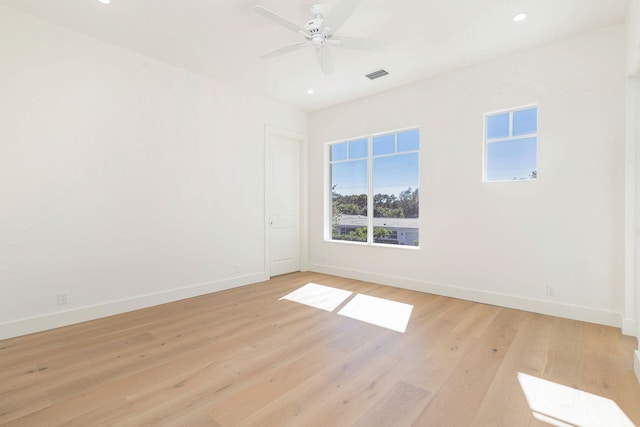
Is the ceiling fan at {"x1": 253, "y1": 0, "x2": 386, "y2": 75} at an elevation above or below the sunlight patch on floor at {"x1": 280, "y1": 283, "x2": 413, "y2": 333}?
above

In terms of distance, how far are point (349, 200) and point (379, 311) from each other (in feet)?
7.88

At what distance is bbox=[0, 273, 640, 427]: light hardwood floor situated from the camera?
68.7 inches

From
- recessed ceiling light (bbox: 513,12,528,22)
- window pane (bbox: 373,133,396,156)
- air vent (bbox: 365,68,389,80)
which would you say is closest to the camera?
recessed ceiling light (bbox: 513,12,528,22)

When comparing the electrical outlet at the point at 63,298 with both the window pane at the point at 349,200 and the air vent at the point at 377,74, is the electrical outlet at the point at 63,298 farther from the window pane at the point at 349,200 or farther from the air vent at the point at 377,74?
the air vent at the point at 377,74

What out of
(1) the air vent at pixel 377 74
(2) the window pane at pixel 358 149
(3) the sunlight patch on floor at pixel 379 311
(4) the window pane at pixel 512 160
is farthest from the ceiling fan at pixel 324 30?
(3) the sunlight patch on floor at pixel 379 311

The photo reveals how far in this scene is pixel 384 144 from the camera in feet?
16.2

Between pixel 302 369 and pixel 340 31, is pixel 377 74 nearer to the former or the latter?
pixel 340 31

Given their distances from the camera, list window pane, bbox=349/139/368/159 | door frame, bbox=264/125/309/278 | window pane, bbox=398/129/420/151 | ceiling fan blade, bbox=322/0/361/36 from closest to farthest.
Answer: ceiling fan blade, bbox=322/0/361/36 → window pane, bbox=398/129/420/151 → door frame, bbox=264/125/309/278 → window pane, bbox=349/139/368/159

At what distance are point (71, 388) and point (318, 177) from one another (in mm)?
4454

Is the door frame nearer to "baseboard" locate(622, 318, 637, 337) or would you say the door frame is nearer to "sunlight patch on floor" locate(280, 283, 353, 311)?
"sunlight patch on floor" locate(280, 283, 353, 311)

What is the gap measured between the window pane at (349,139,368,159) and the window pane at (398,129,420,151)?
0.68m

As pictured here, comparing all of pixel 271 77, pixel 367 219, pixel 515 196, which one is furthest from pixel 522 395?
pixel 271 77

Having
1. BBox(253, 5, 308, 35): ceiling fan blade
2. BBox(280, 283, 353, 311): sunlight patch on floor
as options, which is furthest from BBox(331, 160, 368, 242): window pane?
BBox(253, 5, 308, 35): ceiling fan blade

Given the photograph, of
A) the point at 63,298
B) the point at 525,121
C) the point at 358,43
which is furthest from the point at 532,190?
the point at 63,298
